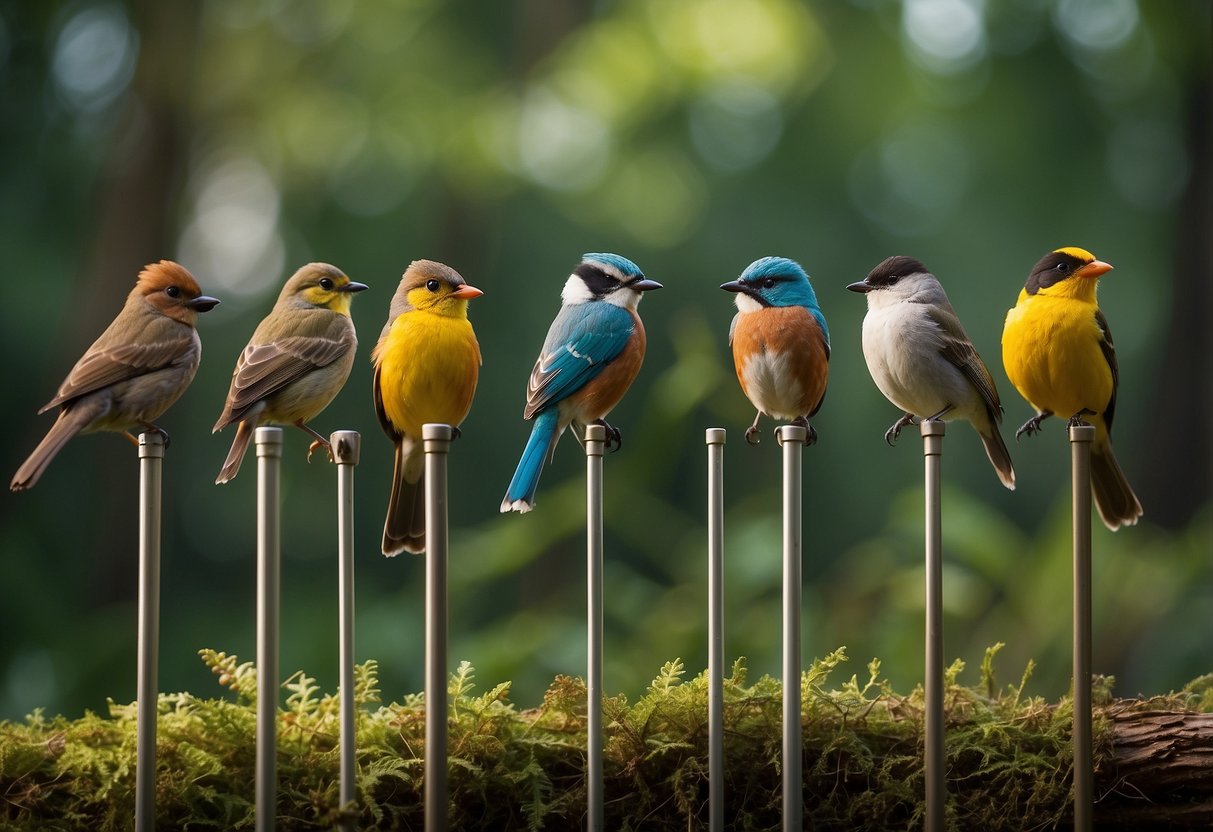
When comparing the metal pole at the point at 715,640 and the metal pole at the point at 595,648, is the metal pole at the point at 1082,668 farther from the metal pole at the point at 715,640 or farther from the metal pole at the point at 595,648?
the metal pole at the point at 595,648

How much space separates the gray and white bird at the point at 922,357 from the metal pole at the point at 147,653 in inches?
81.2

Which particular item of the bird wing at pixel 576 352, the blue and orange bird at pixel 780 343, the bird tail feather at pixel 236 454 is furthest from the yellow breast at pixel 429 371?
the blue and orange bird at pixel 780 343

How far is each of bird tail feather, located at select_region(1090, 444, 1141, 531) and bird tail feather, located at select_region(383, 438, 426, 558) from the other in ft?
6.88

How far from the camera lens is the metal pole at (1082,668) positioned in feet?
9.72

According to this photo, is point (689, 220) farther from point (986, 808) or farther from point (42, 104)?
point (986, 808)

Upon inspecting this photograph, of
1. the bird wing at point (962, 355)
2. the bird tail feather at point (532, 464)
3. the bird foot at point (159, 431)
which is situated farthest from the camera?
the bird wing at point (962, 355)

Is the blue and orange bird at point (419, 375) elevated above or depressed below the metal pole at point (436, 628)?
above

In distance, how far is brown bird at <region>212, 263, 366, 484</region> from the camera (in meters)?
3.74

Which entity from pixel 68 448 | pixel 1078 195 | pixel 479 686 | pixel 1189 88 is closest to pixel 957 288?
pixel 1078 195

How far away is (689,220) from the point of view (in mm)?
9438

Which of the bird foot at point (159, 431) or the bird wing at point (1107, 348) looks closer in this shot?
the bird foot at point (159, 431)

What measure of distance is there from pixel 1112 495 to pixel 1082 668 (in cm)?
135

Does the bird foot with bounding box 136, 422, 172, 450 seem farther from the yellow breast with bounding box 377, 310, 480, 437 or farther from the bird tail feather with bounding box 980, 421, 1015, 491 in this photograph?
the bird tail feather with bounding box 980, 421, 1015, 491

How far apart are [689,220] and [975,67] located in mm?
2630
